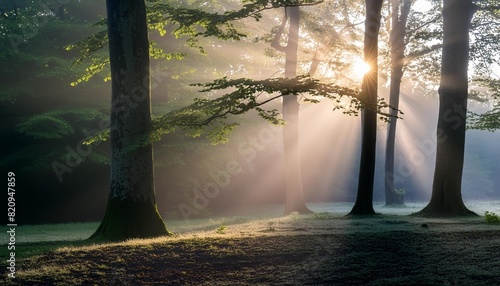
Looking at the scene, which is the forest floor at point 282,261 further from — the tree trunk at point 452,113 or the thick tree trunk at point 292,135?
the thick tree trunk at point 292,135

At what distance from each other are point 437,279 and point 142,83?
Result: 770 cm

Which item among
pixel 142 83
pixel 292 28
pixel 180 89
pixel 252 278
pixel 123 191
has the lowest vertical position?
pixel 252 278

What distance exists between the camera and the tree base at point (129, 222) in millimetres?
11312

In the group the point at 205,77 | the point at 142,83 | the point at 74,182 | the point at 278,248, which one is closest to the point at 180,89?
the point at 205,77

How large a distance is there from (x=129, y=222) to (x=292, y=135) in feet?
41.7

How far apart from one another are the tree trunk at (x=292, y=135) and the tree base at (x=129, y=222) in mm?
12067

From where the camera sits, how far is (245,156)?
33375 mm

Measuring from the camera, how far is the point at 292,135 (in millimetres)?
23156

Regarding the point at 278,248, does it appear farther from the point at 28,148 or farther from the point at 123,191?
the point at 28,148

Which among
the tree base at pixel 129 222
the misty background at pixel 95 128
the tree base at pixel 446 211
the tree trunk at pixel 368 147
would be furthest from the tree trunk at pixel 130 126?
the tree base at pixel 446 211

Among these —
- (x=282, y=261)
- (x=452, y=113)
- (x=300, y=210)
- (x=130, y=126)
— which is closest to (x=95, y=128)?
(x=300, y=210)

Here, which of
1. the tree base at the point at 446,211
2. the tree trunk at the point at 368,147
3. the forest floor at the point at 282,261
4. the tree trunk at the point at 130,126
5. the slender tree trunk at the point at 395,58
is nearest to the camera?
the forest floor at the point at 282,261

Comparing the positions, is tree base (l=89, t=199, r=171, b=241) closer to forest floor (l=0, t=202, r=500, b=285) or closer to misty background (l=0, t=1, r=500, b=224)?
forest floor (l=0, t=202, r=500, b=285)

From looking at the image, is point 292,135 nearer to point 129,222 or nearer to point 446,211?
point 446,211
